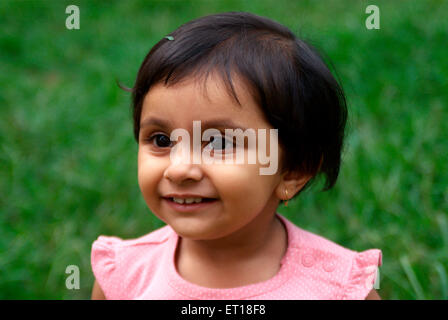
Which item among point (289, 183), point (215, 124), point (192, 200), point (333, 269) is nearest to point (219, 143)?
point (215, 124)

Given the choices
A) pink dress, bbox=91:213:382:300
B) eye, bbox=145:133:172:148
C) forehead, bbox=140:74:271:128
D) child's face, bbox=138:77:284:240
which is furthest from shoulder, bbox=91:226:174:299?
forehead, bbox=140:74:271:128

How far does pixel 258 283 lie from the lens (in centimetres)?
170

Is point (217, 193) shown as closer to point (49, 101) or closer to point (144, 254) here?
point (144, 254)

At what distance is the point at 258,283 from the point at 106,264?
1.78 feet

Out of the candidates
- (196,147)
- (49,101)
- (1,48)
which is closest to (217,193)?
(196,147)

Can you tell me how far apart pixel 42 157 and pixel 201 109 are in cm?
201

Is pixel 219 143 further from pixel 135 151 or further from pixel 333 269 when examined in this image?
pixel 135 151

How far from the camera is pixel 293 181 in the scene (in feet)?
5.68

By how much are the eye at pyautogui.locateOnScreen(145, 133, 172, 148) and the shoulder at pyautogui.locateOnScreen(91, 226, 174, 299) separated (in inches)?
16.8

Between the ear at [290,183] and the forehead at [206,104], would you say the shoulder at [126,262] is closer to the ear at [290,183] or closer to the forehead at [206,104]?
the ear at [290,183]

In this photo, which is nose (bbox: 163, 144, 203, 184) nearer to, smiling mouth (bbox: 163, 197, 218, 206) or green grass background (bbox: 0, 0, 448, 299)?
smiling mouth (bbox: 163, 197, 218, 206)

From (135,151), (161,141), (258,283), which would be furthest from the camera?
(135,151)

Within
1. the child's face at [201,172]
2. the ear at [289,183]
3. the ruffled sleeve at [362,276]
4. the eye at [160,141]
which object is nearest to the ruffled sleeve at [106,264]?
the child's face at [201,172]

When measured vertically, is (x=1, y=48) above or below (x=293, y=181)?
above
